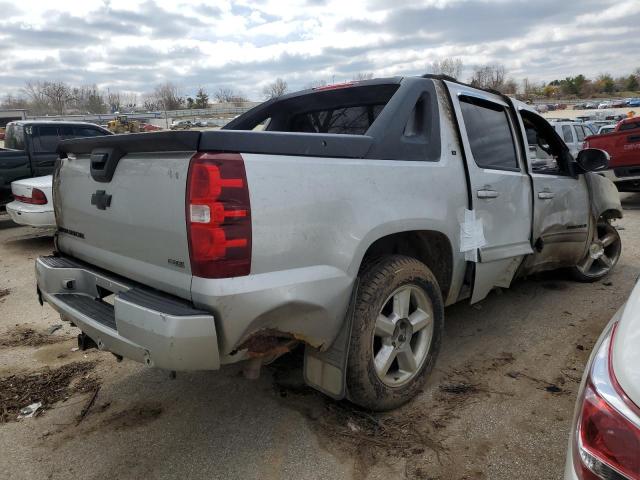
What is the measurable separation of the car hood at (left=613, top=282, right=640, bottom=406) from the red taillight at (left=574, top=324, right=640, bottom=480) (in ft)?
0.06

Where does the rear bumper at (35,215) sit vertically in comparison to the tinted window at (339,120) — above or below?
below

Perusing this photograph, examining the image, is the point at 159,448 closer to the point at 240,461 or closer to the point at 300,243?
the point at 240,461

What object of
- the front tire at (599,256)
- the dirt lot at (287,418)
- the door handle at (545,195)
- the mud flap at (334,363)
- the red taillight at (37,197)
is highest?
the door handle at (545,195)

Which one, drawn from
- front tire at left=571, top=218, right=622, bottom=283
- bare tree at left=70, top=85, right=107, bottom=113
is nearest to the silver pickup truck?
front tire at left=571, top=218, right=622, bottom=283

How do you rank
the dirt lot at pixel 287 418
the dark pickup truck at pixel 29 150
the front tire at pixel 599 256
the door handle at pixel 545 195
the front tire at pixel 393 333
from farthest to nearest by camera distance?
the dark pickup truck at pixel 29 150, the front tire at pixel 599 256, the door handle at pixel 545 195, the front tire at pixel 393 333, the dirt lot at pixel 287 418

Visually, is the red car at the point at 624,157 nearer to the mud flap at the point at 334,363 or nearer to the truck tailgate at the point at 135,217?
the mud flap at the point at 334,363

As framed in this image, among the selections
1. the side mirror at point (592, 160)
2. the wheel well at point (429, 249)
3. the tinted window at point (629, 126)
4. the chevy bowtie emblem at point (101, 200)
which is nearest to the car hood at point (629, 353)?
the wheel well at point (429, 249)

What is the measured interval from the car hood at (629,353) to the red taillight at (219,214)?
136cm

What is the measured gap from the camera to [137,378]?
11.1ft

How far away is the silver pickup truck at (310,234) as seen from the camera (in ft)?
6.66

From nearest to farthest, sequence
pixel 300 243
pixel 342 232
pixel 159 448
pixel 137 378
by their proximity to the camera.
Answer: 1. pixel 300 243
2. pixel 342 232
3. pixel 159 448
4. pixel 137 378

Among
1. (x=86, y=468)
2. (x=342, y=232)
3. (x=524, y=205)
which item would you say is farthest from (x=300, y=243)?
(x=524, y=205)

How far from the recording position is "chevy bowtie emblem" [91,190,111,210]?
2.55 meters

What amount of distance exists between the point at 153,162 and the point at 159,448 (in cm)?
154
